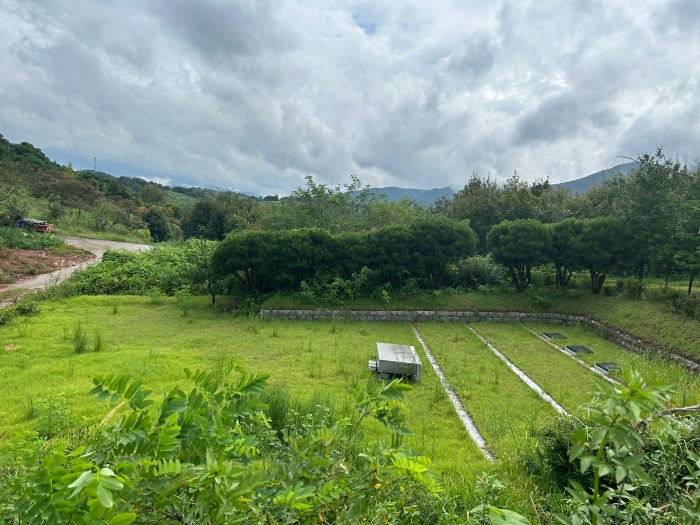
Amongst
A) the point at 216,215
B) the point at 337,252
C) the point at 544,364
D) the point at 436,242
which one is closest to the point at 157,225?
the point at 216,215

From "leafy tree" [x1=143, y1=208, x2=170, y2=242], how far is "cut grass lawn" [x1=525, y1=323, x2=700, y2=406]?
2790 centimetres

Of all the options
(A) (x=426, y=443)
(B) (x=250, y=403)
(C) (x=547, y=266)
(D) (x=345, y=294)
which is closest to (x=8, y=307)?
(D) (x=345, y=294)

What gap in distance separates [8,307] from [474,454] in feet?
39.4

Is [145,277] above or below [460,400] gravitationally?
above

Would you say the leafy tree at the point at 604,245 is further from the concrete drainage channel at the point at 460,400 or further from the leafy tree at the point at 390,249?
the leafy tree at the point at 390,249

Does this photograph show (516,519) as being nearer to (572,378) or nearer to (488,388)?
(488,388)

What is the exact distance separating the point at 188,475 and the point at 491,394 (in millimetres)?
6543

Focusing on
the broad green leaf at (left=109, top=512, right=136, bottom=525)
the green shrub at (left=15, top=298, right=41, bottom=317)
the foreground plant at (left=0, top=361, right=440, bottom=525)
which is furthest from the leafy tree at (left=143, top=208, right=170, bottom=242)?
the broad green leaf at (left=109, top=512, right=136, bottom=525)

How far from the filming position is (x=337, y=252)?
13.4 m

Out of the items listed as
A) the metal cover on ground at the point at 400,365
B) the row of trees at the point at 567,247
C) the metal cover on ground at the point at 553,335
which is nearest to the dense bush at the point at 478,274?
the row of trees at the point at 567,247

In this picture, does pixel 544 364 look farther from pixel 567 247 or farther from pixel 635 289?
pixel 567 247

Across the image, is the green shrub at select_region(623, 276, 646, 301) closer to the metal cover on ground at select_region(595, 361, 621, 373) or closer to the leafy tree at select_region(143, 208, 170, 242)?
the metal cover on ground at select_region(595, 361, 621, 373)

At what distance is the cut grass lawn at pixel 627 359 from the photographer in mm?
6848

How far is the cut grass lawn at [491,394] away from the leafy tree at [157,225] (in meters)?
26.6
